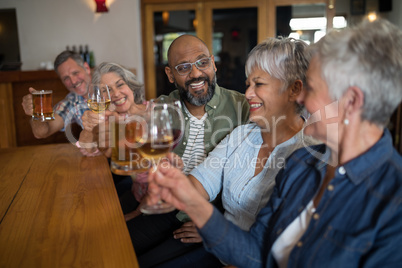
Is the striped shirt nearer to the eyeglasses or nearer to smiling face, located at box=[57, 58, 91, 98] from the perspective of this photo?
the eyeglasses

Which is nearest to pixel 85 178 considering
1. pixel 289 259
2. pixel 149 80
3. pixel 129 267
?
pixel 129 267

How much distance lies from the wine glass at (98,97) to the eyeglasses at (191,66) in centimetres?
54

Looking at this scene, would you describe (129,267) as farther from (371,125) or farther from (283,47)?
(283,47)

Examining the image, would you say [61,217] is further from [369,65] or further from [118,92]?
[118,92]

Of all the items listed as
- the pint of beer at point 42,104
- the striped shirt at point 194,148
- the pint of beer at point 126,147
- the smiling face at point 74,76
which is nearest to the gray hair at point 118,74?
the pint of beer at point 42,104

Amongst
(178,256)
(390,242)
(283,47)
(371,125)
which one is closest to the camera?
(390,242)

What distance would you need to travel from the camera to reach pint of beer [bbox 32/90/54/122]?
6.35 ft

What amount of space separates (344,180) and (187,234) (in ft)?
3.01

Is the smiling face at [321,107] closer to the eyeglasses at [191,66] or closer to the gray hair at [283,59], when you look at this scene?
the gray hair at [283,59]

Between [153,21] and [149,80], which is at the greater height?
[153,21]

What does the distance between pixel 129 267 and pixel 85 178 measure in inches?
31.2

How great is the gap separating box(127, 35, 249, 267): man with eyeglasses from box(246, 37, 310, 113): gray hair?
1.66 ft

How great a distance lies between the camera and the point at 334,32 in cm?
105

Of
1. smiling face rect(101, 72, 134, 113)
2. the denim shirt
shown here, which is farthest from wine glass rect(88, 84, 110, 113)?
the denim shirt
